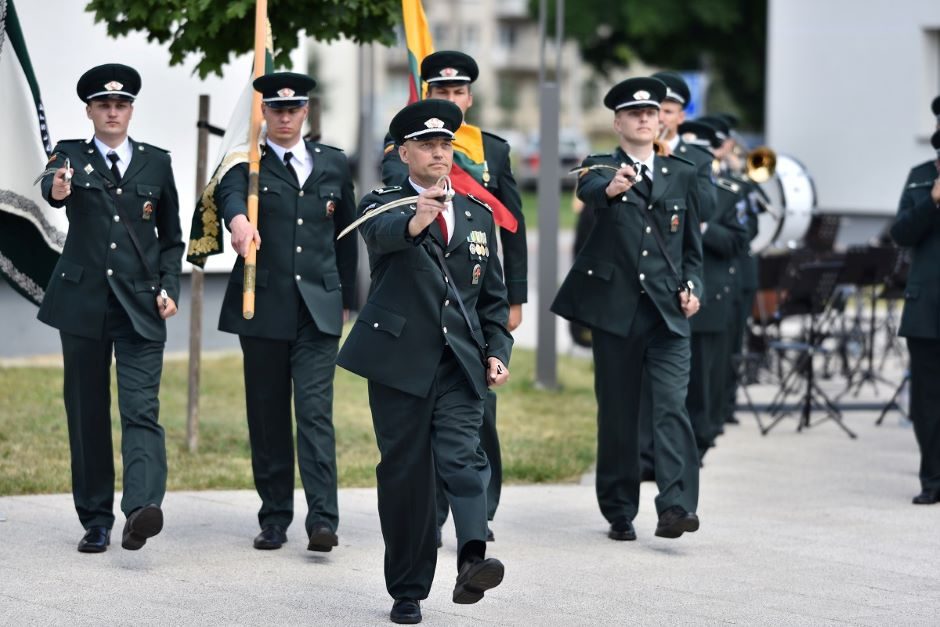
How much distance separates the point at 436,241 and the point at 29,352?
8.32 m

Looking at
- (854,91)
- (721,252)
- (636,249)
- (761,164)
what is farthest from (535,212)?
(636,249)

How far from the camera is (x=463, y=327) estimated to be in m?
6.79

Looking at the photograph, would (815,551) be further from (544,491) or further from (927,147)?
(927,147)

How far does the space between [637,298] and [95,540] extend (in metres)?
2.86

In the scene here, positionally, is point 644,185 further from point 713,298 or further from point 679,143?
point 713,298

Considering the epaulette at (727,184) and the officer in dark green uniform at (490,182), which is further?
the epaulette at (727,184)

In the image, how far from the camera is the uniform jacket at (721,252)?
1092cm

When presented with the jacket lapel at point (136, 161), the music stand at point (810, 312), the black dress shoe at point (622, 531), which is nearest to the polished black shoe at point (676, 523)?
the black dress shoe at point (622, 531)

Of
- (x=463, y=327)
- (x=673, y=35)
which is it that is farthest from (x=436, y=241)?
(x=673, y=35)

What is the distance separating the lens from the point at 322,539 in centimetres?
795

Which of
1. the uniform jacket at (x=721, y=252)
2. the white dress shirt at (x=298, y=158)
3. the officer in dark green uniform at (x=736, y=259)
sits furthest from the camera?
the officer in dark green uniform at (x=736, y=259)

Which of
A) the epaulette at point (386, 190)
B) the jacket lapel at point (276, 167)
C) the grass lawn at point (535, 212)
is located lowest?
the grass lawn at point (535, 212)

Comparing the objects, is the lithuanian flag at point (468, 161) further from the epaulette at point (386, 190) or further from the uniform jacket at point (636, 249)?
the epaulette at point (386, 190)

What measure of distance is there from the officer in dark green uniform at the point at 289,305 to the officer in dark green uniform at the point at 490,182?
1.46ft
